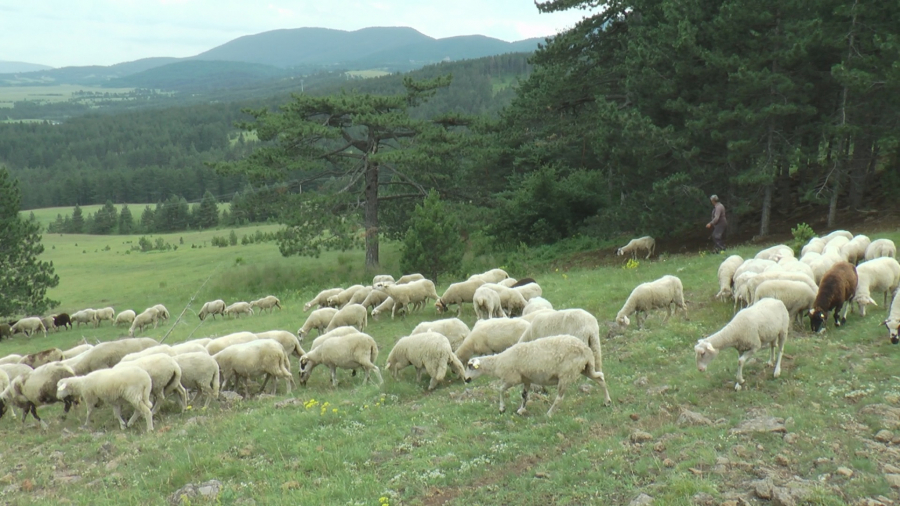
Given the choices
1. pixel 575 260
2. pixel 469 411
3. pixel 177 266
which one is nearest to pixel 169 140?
pixel 177 266

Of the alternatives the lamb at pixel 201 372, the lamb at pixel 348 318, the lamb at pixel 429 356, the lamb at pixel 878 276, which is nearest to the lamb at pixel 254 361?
the lamb at pixel 201 372

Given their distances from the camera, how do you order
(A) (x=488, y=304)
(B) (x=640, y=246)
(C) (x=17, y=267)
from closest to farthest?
(A) (x=488, y=304), (B) (x=640, y=246), (C) (x=17, y=267)

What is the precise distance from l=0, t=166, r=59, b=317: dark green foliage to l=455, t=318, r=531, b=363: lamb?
2849 cm

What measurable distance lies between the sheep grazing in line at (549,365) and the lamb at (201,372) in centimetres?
605

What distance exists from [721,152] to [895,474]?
20288mm

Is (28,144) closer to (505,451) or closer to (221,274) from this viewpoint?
(221,274)

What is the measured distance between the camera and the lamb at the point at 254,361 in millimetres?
12859

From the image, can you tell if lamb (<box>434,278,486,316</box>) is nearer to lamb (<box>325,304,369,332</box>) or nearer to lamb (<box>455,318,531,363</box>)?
lamb (<box>325,304,369,332</box>)

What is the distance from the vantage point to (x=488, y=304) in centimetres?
1591

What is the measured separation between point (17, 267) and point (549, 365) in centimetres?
3367

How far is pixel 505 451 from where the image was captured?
27.5 ft

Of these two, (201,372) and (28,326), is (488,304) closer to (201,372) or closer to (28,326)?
(201,372)

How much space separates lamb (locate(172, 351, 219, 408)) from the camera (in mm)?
12445

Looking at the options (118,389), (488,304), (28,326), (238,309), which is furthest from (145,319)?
(488,304)
